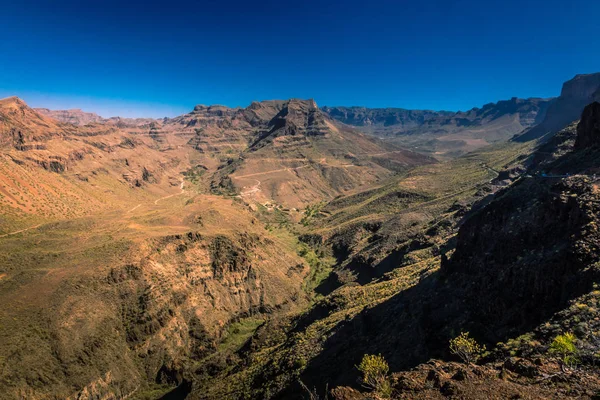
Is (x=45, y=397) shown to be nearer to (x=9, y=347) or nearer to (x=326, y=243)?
(x=9, y=347)

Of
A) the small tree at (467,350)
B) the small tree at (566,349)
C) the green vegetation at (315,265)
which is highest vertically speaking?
the small tree at (566,349)

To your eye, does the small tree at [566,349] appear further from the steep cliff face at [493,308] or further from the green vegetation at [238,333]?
the green vegetation at [238,333]

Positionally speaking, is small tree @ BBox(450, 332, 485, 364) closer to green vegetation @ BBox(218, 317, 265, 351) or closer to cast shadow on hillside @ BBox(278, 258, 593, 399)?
cast shadow on hillside @ BBox(278, 258, 593, 399)

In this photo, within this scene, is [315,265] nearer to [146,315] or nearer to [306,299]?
[306,299]

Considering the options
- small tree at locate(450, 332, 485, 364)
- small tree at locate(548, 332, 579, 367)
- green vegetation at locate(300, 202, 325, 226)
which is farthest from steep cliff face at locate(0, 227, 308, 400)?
green vegetation at locate(300, 202, 325, 226)

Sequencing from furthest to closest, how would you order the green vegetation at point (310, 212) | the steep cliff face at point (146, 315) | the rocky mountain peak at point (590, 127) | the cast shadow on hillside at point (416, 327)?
the green vegetation at point (310, 212), the rocky mountain peak at point (590, 127), the steep cliff face at point (146, 315), the cast shadow on hillside at point (416, 327)

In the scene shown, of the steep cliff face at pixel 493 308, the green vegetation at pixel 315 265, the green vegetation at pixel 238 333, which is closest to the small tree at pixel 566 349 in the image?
the steep cliff face at pixel 493 308

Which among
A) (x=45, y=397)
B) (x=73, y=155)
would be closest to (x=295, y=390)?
(x=45, y=397)
